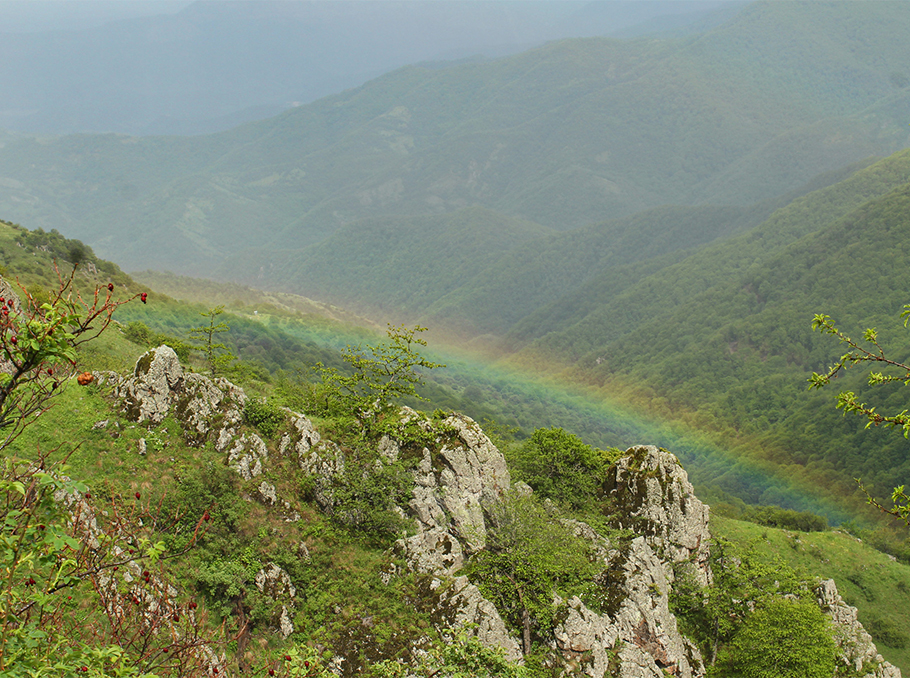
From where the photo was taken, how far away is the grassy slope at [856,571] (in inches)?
1986

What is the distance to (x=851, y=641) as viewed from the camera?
38.1 meters

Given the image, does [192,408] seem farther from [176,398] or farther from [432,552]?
[432,552]

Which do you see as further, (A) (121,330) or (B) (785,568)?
(A) (121,330)

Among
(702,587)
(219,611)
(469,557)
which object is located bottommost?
(702,587)

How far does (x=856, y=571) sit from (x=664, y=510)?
29.3 metres

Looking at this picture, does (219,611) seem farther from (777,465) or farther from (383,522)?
(777,465)

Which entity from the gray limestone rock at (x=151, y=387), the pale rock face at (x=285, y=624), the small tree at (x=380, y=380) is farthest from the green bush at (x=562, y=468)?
the gray limestone rock at (x=151, y=387)

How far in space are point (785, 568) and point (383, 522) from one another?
3278 cm

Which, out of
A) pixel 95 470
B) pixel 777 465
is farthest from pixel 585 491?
pixel 777 465

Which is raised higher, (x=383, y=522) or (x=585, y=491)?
(x=383, y=522)

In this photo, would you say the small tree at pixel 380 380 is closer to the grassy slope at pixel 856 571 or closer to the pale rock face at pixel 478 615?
the pale rock face at pixel 478 615

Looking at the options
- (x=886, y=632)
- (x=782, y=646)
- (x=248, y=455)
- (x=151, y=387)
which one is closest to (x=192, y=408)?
(x=151, y=387)

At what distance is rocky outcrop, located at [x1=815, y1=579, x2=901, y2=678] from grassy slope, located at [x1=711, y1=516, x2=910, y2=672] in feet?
24.8

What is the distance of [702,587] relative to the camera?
39281 millimetres
